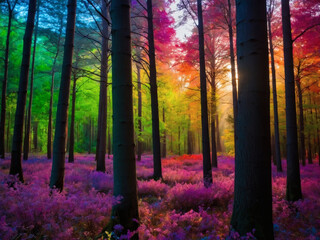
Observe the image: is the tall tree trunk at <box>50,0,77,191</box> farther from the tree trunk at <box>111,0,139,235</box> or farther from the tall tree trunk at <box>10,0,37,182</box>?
the tree trunk at <box>111,0,139,235</box>

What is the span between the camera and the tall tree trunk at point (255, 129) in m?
2.46

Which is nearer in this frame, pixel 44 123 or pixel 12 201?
pixel 12 201

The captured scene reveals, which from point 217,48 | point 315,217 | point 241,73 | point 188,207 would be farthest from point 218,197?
point 217,48

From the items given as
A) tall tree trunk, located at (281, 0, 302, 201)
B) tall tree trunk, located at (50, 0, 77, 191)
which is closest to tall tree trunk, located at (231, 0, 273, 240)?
tall tree trunk, located at (281, 0, 302, 201)

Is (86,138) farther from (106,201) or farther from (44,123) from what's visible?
(106,201)

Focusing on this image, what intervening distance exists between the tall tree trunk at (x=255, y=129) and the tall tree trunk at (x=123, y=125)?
4.88 feet

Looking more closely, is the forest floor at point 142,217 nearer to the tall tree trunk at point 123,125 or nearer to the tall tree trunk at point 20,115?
the tall tree trunk at point 123,125

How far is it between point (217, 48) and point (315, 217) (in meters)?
12.9

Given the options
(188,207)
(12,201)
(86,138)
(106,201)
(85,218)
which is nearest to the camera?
(85,218)

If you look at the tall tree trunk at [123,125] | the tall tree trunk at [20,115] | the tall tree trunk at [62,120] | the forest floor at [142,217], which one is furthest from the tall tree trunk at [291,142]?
the tall tree trunk at [20,115]

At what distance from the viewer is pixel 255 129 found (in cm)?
248

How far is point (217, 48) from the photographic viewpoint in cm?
1486

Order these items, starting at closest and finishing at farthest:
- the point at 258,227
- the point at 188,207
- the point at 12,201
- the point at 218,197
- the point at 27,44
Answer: the point at 258,227 < the point at 12,201 < the point at 188,207 < the point at 218,197 < the point at 27,44

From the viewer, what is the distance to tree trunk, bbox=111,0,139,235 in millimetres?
2898
